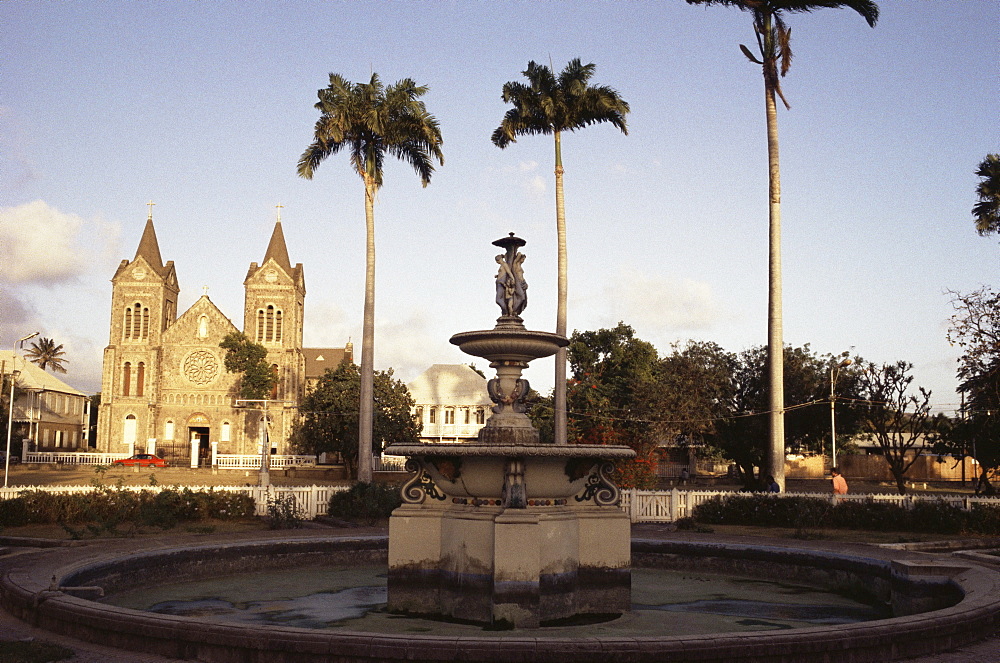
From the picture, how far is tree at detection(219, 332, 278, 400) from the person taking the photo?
73438 mm

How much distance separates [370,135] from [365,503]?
50.6 feet

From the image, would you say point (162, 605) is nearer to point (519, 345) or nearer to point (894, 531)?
point (519, 345)

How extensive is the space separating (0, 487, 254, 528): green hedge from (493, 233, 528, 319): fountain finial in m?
10.7

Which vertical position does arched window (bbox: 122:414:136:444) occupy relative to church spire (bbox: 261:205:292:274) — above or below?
below

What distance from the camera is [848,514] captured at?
20734 millimetres

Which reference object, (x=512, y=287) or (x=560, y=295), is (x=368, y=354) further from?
(x=512, y=287)

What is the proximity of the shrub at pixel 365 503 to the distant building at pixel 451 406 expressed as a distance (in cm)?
4773

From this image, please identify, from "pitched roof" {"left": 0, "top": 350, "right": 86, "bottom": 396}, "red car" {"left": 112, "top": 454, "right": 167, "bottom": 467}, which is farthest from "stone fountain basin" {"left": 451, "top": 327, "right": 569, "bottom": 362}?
"pitched roof" {"left": 0, "top": 350, "right": 86, "bottom": 396}

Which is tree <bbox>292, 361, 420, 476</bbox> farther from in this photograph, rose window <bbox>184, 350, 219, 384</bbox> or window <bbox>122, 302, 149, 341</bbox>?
window <bbox>122, 302, 149, 341</bbox>

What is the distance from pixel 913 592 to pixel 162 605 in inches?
357

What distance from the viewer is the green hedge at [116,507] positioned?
1933 cm

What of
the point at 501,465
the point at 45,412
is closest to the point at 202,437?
the point at 45,412

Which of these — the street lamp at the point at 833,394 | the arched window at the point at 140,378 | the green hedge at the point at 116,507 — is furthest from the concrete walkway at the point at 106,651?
the arched window at the point at 140,378

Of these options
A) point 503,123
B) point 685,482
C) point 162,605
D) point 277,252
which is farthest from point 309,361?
point 162,605
